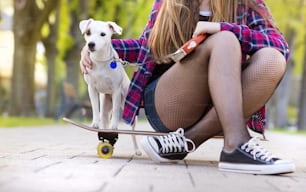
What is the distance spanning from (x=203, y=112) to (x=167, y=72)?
7.6 inches

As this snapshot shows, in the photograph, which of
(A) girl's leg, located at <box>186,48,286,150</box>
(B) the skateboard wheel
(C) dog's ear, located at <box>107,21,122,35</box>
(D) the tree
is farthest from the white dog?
(D) the tree

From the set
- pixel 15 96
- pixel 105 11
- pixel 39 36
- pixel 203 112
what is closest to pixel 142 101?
pixel 203 112

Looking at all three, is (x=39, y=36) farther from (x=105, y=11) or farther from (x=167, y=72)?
(x=167, y=72)

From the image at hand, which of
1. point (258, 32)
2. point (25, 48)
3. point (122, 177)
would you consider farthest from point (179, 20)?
point (25, 48)

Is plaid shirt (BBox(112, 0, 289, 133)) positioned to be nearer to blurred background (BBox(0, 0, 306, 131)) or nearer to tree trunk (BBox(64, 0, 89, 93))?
blurred background (BBox(0, 0, 306, 131))

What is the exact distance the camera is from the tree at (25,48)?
14.9ft

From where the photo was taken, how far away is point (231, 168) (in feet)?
7.05

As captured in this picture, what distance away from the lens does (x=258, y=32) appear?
236cm

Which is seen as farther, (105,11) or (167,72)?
(105,11)

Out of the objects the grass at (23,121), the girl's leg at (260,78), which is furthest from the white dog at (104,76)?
the grass at (23,121)

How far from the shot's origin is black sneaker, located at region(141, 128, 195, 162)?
2.35m

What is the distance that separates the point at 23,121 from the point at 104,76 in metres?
3.73

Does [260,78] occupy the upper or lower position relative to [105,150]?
upper

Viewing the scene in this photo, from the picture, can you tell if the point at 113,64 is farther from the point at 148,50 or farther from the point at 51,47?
the point at 51,47
